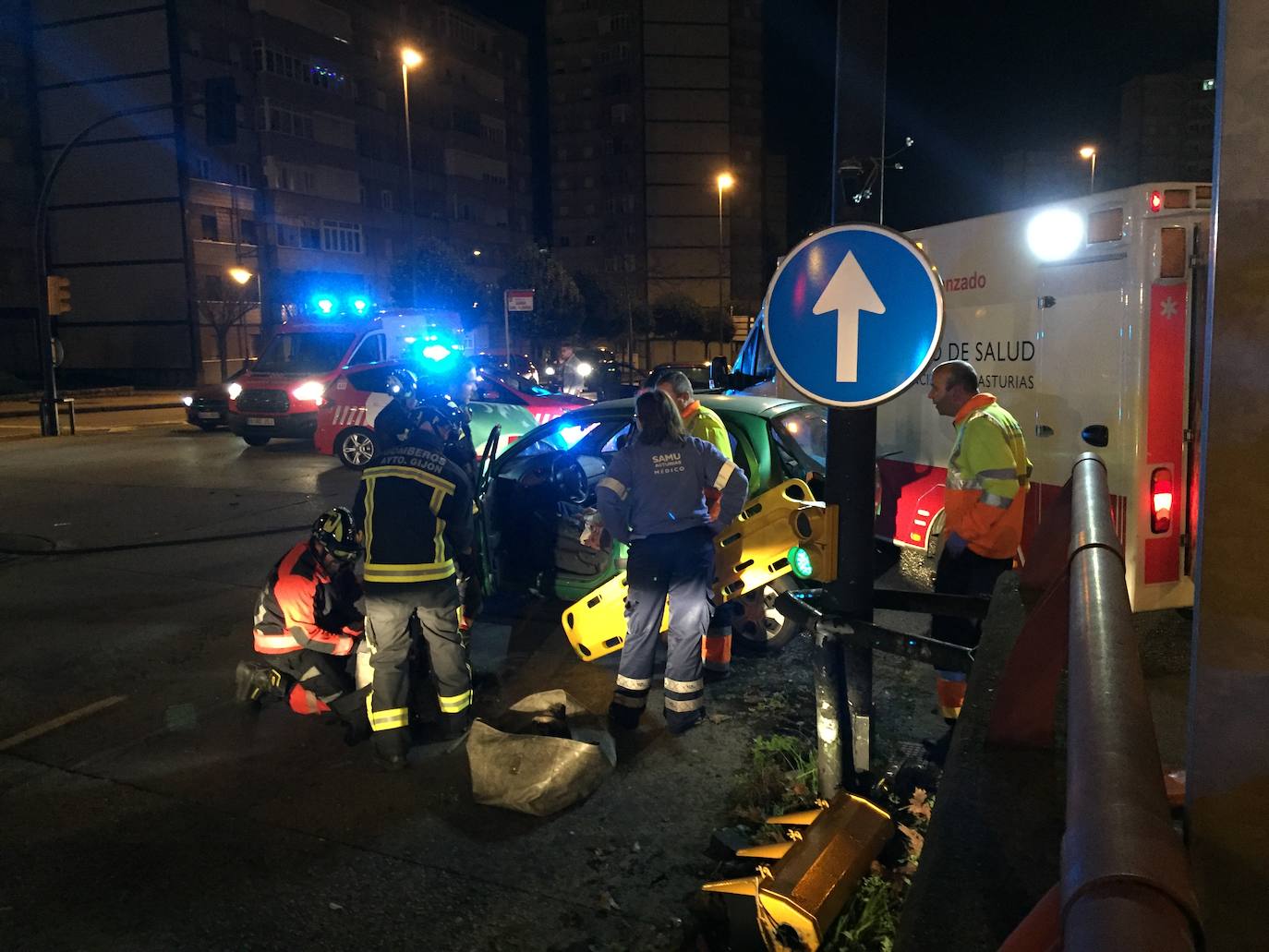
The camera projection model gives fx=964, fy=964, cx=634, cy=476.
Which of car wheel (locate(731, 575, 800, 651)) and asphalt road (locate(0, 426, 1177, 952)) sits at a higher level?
car wheel (locate(731, 575, 800, 651))

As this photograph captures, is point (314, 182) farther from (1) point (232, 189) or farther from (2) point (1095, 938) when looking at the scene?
(2) point (1095, 938)

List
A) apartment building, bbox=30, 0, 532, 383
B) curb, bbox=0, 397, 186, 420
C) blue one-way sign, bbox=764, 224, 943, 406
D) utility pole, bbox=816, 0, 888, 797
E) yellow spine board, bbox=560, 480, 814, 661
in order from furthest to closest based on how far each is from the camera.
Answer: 1. apartment building, bbox=30, 0, 532, 383
2. curb, bbox=0, 397, 186, 420
3. yellow spine board, bbox=560, 480, 814, 661
4. utility pole, bbox=816, 0, 888, 797
5. blue one-way sign, bbox=764, 224, 943, 406

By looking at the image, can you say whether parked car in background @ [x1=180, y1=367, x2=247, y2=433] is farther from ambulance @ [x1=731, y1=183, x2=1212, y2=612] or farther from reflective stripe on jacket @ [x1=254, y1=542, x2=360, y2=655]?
ambulance @ [x1=731, y1=183, x2=1212, y2=612]

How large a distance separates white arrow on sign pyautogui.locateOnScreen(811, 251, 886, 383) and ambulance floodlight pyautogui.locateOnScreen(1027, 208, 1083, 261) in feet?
9.56

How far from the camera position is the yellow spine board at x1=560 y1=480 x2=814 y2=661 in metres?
4.96

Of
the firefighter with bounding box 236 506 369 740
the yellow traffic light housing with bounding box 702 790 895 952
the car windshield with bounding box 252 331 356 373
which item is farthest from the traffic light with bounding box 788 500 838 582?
the car windshield with bounding box 252 331 356 373

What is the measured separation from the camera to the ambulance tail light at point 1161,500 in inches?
210

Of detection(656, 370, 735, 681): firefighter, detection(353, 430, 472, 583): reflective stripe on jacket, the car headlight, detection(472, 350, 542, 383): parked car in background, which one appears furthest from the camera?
detection(472, 350, 542, 383): parked car in background

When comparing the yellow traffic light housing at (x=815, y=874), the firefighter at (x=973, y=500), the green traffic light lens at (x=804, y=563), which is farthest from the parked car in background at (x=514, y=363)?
the yellow traffic light housing at (x=815, y=874)

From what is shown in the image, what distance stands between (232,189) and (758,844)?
160ft

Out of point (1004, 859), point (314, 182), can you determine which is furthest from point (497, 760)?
point (314, 182)

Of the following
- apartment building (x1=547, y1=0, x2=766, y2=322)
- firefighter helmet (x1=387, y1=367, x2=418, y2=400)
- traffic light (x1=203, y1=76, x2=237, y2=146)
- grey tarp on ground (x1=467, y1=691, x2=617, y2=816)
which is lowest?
grey tarp on ground (x1=467, y1=691, x2=617, y2=816)

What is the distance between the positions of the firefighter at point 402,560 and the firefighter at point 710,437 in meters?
1.46

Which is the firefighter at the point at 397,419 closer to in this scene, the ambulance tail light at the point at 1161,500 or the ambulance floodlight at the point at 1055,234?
the ambulance floodlight at the point at 1055,234
